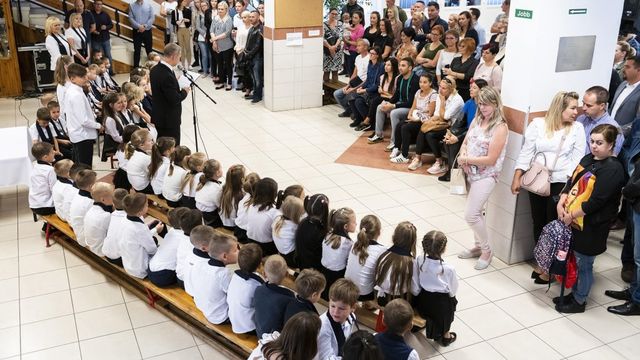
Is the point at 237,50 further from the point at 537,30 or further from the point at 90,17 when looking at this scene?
the point at 537,30

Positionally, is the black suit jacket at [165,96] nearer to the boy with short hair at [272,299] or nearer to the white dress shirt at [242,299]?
the white dress shirt at [242,299]

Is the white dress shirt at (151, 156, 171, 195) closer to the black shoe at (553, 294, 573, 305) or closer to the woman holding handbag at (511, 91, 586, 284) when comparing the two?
the woman holding handbag at (511, 91, 586, 284)

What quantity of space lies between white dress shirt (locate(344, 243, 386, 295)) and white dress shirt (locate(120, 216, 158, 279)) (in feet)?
4.97

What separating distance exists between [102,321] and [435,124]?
4560mm

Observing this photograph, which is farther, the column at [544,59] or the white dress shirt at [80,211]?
the white dress shirt at [80,211]

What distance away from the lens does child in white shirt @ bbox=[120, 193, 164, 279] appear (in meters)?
4.34

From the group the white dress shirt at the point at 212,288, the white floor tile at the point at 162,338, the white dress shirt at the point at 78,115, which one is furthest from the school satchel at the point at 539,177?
the white dress shirt at the point at 78,115

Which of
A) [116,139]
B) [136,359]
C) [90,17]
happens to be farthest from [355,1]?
[136,359]

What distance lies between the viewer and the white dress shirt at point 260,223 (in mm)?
4664

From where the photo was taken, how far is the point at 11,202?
6473 mm

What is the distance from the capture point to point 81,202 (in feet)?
16.2

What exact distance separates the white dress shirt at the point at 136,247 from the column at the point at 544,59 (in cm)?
296

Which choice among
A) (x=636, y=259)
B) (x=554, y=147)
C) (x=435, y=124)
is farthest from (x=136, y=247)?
(x=435, y=124)

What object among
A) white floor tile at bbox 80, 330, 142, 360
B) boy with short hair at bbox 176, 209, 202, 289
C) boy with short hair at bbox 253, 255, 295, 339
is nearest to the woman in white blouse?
boy with short hair at bbox 176, 209, 202, 289
